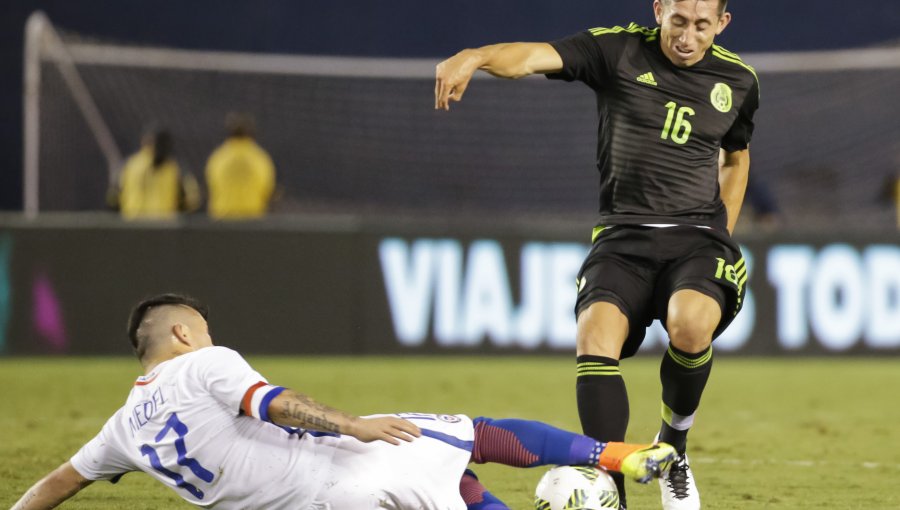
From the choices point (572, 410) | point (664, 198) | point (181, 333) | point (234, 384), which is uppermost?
point (664, 198)

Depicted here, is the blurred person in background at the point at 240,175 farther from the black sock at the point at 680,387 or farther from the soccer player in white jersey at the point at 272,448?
the soccer player in white jersey at the point at 272,448

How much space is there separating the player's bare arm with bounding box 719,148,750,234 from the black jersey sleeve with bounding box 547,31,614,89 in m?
0.81

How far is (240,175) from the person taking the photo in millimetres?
13914

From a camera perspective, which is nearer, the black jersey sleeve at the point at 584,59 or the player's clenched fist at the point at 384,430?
the player's clenched fist at the point at 384,430

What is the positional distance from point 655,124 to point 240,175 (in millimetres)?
9263

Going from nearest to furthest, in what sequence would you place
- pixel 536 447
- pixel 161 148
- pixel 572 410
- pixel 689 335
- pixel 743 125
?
pixel 536 447, pixel 689 335, pixel 743 125, pixel 572 410, pixel 161 148

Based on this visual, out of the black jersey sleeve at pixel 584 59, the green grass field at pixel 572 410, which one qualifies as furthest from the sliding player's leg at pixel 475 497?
the black jersey sleeve at pixel 584 59

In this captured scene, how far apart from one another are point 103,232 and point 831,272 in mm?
7214

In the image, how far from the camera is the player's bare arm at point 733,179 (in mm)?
5645

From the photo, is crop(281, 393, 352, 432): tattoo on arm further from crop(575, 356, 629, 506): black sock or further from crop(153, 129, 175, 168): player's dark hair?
crop(153, 129, 175, 168): player's dark hair

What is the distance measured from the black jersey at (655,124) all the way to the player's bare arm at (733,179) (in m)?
0.37

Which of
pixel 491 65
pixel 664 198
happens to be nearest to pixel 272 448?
pixel 491 65

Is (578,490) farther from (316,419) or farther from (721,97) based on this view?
(721,97)

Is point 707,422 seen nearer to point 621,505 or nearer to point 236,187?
point 621,505
